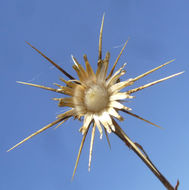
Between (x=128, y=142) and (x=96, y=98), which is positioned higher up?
(x=96, y=98)

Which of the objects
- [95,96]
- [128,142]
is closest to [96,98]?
[95,96]

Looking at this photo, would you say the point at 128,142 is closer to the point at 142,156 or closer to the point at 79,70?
the point at 142,156

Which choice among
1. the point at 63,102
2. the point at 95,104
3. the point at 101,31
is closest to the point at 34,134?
the point at 63,102

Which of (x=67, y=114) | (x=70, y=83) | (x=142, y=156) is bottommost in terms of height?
(x=142, y=156)

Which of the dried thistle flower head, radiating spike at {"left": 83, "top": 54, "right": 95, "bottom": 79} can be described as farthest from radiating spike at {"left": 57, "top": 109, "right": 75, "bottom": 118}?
radiating spike at {"left": 83, "top": 54, "right": 95, "bottom": 79}

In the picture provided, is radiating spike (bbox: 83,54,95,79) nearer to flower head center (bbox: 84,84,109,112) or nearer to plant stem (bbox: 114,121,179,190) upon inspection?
flower head center (bbox: 84,84,109,112)

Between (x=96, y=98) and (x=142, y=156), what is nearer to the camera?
(x=142, y=156)

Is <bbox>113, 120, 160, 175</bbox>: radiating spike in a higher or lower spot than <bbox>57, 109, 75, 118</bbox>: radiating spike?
lower
